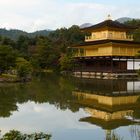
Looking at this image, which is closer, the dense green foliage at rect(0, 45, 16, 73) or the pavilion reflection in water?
the pavilion reflection in water

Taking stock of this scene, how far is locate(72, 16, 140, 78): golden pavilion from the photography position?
39219 mm

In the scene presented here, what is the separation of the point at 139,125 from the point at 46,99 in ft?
30.1

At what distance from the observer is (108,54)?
39406mm

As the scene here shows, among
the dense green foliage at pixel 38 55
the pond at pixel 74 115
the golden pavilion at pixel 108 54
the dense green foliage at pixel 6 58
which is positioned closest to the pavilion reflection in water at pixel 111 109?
the pond at pixel 74 115

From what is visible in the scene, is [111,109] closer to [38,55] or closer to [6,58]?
[6,58]

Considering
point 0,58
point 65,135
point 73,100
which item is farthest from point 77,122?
point 0,58

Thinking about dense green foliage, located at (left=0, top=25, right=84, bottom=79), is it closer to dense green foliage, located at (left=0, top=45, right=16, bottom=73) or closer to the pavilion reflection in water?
dense green foliage, located at (left=0, top=45, right=16, bottom=73)

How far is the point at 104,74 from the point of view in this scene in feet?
129

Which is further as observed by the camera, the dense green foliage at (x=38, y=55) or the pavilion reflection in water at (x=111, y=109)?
the dense green foliage at (x=38, y=55)

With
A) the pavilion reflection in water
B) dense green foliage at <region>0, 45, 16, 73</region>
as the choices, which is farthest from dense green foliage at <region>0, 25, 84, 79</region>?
the pavilion reflection in water

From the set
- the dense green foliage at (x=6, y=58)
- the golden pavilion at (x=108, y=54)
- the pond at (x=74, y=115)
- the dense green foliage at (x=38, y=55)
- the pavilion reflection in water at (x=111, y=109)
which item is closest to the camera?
the pond at (x=74, y=115)

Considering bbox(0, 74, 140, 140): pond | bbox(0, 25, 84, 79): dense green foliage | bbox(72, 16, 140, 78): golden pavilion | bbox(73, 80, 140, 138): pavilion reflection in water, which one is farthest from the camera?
bbox(72, 16, 140, 78): golden pavilion

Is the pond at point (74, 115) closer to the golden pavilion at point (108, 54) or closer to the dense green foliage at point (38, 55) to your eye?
the dense green foliage at point (38, 55)

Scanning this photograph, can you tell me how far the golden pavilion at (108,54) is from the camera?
39.2 metres
